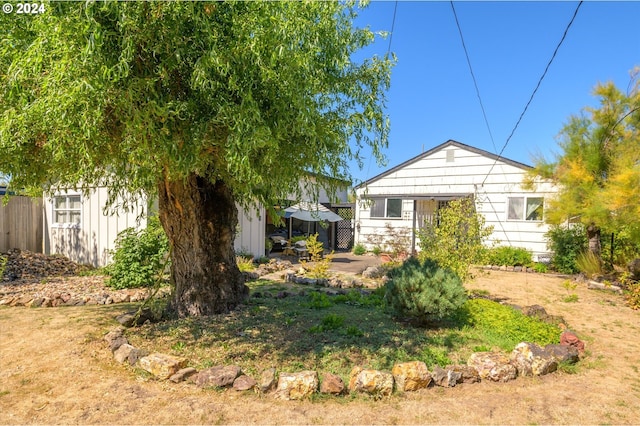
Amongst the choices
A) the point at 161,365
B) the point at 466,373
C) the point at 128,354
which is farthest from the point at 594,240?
the point at 128,354

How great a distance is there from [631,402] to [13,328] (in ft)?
24.4

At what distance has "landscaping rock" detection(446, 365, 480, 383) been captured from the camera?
3.66 m

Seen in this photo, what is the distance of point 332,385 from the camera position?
3.34 meters

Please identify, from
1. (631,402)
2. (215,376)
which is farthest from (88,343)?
(631,402)

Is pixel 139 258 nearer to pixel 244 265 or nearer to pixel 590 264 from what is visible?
pixel 244 265

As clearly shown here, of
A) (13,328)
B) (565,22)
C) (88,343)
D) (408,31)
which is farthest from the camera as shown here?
(408,31)

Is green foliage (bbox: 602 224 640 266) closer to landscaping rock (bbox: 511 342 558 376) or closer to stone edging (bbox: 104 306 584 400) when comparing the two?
landscaping rock (bbox: 511 342 558 376)

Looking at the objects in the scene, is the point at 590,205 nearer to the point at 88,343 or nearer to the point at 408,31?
the point at 408,31

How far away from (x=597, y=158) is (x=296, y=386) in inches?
402

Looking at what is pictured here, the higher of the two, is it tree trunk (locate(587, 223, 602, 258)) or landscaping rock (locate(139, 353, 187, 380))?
tree trunk (locate(587, 223, 602, 258))

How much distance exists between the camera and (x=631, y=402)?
3.39 meters

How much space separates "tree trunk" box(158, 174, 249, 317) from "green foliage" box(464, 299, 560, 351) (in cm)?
376

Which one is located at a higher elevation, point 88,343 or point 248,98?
point 248,98

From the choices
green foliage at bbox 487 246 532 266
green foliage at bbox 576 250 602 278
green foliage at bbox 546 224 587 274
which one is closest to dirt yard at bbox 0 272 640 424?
green foliage at bbox 576 250 602 278
